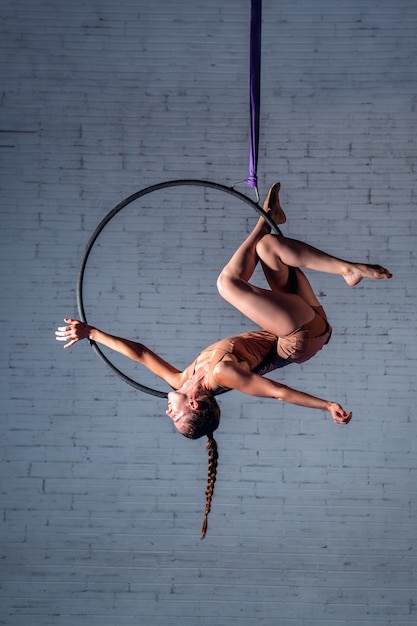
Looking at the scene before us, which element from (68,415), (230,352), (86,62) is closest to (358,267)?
(230,352)

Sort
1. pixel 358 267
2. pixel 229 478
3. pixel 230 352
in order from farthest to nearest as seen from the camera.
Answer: pixel 229 478
pixel 230 352
pixel 358 267

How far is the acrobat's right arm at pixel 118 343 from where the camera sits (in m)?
3.90

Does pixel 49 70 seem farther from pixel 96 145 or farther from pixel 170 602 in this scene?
pixel 170 602

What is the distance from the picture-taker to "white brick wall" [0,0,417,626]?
586 cm

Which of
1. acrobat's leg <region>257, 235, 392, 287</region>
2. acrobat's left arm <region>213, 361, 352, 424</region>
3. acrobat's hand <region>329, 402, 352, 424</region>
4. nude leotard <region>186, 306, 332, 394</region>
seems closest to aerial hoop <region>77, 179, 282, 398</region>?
acrobat's leg <region>257, 235, 392, 287</region>

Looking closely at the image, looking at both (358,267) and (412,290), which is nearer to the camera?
(358,267)

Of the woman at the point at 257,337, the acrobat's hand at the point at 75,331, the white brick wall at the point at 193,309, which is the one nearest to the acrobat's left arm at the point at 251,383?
the woman at the point at 257,337

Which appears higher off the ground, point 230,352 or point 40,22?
point 40,22

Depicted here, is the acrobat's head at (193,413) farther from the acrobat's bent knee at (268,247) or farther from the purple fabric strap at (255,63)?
the purple fabric strap at (255,63)

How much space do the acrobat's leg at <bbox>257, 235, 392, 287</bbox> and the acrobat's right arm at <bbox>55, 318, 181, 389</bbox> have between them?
804mm

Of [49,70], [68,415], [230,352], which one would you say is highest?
[49,70]

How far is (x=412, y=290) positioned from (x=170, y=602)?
2.95 metres

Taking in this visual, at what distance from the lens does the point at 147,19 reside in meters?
6.07

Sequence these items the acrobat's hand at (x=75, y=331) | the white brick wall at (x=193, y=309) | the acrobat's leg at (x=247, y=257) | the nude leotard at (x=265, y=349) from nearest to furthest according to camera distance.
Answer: the acrobat's leg at (x=247, y=257) → the nude leotard at (x=265, y=349) → the acrobat's hand at (x=75, y=331) → the white brick wall at (x=193, y=309)
